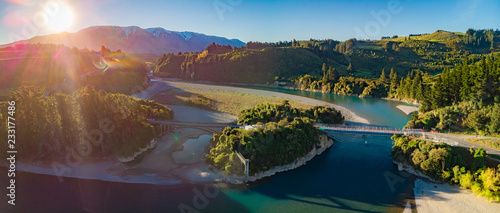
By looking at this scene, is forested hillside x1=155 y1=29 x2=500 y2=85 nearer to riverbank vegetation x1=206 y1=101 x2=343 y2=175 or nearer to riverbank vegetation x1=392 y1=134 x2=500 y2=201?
riverbank vegetation x1=206 y1=101 x2=343 y2=175

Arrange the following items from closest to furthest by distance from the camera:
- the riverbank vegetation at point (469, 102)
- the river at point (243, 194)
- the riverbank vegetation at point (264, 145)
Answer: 1. the river at point (243, 194)
2. the riverbank vegetation at point (264, 145)
3. the riverbank vegetation at point (469, 102)

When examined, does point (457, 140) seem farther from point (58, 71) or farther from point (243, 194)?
point (58, 71)

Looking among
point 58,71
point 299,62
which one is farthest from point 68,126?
point 299,62

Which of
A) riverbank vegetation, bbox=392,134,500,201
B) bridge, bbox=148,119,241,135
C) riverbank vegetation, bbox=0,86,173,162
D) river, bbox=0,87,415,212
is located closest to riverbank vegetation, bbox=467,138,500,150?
riverbank vegetation, bbox=392,134,500,201

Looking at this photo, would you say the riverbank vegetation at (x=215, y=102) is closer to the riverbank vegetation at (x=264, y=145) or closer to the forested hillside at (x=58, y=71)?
the forested hillside at (x=58, y=71)

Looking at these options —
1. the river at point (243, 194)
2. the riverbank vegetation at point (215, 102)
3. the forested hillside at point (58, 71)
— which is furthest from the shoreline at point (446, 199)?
the forested hillside at point (58, 71)

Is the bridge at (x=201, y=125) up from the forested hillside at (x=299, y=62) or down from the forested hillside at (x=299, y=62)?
down
